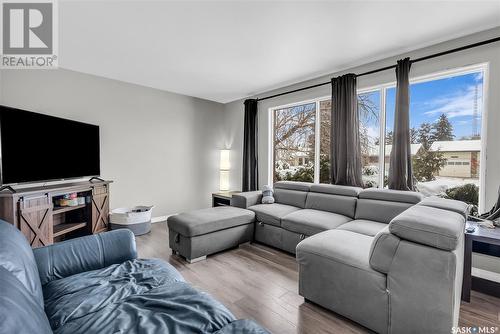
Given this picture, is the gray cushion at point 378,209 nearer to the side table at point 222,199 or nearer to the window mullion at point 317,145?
the window mullion at point 317,145

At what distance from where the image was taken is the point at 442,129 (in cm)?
265

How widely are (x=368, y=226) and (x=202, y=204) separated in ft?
11.2

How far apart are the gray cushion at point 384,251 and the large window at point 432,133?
1773 millimetres

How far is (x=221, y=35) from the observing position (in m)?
2.36

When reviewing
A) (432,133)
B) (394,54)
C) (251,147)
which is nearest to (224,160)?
(251,147)

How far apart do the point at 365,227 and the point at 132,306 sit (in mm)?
2161

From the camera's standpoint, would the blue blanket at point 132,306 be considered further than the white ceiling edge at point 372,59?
No

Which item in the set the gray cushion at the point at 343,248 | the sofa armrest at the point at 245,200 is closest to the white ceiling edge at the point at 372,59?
the sofa armrest at the point at 245,200

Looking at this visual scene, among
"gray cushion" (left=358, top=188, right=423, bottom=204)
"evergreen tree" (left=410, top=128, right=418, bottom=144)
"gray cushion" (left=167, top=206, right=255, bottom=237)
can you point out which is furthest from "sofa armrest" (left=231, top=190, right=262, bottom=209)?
"evergreen tree" (left=410, top=128, right=418, bottom=144)

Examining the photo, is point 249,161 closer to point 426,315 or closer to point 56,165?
point 56,165

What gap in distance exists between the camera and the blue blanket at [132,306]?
1004mm

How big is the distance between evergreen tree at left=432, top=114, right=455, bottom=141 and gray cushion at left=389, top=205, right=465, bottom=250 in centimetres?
156

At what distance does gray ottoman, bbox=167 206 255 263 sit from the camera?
8.42 feet

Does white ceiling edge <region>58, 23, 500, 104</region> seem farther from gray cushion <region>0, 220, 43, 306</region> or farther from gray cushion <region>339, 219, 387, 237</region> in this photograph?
gray cushion <region>0, 220, 43, 306</region>
